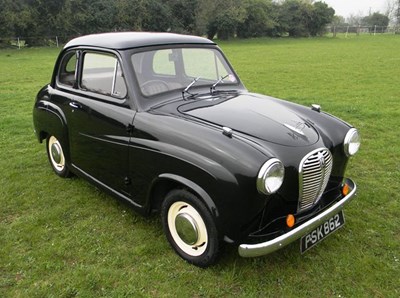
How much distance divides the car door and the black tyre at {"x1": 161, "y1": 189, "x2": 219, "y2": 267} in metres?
0.58

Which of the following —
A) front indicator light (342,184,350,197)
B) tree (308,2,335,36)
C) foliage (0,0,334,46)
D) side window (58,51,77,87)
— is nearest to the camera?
front indicator light (342,184,350,197)

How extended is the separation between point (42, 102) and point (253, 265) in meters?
3.26

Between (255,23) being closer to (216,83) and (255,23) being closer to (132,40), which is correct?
(216,83)

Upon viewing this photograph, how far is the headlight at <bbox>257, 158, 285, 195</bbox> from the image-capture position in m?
2.51

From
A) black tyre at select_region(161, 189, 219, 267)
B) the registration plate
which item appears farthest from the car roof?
the registration plate

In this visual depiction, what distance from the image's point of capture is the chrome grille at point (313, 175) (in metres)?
2.79

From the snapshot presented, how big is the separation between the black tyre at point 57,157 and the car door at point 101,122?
0.48 meters

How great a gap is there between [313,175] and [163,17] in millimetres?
37682

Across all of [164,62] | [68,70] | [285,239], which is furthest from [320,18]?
[285,239]

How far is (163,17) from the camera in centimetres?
3769

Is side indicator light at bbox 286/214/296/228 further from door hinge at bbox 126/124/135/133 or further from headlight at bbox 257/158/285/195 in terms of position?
door hinge at bbox 126/124/135/133

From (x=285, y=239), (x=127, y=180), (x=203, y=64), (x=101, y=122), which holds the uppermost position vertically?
(x=203, y=64)

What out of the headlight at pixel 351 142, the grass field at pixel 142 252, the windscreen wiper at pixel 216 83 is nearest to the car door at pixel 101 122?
the grass field at pixel 142 252

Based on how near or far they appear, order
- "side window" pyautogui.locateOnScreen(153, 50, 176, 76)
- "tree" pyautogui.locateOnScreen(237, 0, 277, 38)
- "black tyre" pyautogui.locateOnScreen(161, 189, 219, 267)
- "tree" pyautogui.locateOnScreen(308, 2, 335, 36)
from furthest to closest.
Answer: "tree" pyautogui.locateOnScreen(308, 2, 335, 36) → "tree" pyautogui.locateOnScreen(237, 0, 277, 38) → "side window" pyautogui.locateOnScreen(153, 50, 176, 76) → "black tyre" pyautogui.locateOnScreen(161, 189, 219, 267)
